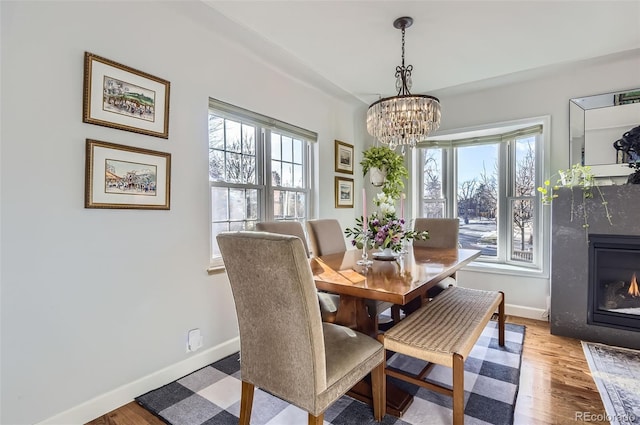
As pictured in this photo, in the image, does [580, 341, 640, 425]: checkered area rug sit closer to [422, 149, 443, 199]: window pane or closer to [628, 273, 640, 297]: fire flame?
[628, 273, 640, 297]: fire flame

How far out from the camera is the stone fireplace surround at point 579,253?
2496 millimetres

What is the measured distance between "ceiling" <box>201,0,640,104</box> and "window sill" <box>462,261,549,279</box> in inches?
76.2

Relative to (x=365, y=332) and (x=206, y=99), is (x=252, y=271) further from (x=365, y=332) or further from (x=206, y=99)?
(x=206, y=99)

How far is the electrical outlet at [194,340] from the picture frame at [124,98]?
1.31 meters

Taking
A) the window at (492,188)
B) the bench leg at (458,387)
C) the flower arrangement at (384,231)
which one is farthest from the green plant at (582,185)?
the bench leg at (458,387)

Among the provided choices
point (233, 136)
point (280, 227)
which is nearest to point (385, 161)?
point (280, 227)

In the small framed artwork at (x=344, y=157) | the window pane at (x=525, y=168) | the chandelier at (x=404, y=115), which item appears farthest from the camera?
the small framed artwork at (x=344, y=157)

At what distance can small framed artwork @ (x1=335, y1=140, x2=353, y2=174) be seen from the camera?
3.70 m

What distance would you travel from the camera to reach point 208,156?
7.62 feet

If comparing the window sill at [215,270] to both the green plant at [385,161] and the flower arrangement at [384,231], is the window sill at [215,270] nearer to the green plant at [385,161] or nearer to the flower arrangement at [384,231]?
the flower arrangement at [384,231]

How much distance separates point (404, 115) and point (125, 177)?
182cm

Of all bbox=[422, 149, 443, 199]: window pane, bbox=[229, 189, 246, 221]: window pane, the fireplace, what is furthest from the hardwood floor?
bbox=[422, 149, 443, 199]: window pane

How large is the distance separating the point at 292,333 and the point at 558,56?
10.0ft

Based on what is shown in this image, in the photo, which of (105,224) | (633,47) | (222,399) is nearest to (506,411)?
(222,399)
